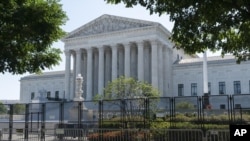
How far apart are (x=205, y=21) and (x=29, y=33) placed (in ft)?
26.7

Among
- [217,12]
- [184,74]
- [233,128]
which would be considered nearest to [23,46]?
[217,12]

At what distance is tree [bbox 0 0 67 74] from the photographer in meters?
15.7

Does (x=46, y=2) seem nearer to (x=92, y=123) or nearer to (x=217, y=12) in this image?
(x=217, y=12)

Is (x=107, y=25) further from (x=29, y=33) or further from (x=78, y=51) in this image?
(x=29, y=33)

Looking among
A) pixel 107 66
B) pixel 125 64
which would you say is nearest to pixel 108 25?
pixel 107 66

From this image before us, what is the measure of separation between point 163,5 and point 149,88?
150 feet

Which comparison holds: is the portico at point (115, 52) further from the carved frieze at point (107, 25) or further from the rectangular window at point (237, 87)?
the rectangular window at point (237, 87)

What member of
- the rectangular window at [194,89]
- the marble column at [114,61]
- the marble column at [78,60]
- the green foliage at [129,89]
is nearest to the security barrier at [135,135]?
the green foliage at [129,89]

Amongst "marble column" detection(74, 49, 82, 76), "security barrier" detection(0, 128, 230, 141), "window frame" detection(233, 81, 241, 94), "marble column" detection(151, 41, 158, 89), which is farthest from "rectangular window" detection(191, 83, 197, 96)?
"security barrier" detection(0, 128, 230, 141)

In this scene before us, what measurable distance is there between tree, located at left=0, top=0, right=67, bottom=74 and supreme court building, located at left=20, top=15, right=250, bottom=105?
2544 inches

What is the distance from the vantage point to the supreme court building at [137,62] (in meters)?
84.1

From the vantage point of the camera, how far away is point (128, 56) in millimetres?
85562

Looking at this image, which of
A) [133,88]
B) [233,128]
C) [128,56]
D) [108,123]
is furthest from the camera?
[128,56]

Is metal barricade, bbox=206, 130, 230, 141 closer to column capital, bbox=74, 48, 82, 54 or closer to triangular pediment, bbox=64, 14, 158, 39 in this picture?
triangular pediment, bbox=64, 14, 158, 39
